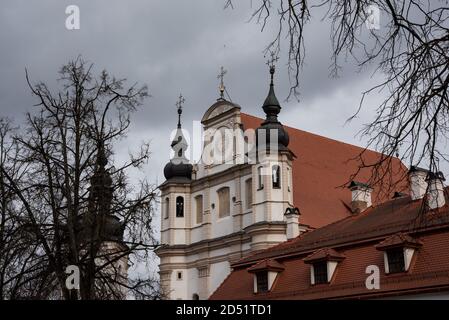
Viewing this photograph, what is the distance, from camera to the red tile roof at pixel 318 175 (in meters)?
36.2

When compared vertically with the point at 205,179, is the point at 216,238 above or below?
below

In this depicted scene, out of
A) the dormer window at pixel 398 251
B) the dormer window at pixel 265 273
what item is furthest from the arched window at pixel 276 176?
the dormer window at pixel 398 251

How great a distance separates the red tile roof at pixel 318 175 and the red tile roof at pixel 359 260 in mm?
10185

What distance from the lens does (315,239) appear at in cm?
2375

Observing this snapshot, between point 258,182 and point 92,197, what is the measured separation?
2243cm

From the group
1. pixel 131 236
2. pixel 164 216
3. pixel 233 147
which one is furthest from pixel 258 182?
pixel 131 236

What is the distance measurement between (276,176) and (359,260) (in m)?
14.2

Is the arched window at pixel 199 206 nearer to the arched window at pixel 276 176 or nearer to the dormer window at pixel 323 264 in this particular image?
the arched window at pixel 276 176

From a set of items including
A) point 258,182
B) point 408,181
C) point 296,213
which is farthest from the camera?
point 258,182

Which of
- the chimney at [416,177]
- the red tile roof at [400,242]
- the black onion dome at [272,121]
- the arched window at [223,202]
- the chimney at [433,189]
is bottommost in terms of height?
the chimney at [433,189]

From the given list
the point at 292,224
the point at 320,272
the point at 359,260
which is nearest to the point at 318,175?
the point at 292,224

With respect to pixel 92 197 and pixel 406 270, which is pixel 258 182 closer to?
pixel 406 270

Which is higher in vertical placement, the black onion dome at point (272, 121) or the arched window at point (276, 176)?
the black onion dome at point (272, 121)
